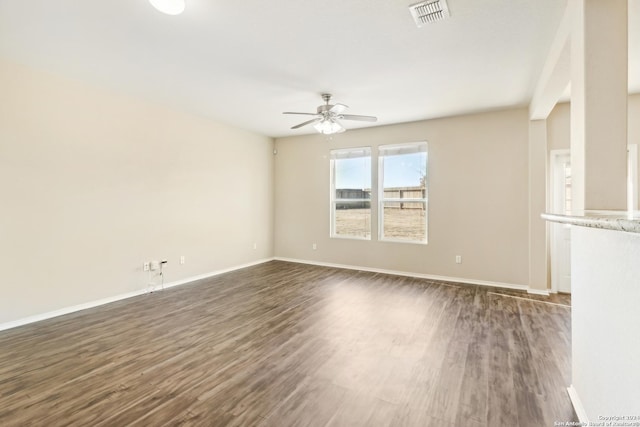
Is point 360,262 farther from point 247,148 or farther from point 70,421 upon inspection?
point 70,421

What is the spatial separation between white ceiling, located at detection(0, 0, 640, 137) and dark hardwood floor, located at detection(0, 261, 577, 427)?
277 cm

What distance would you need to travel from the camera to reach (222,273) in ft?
17.9

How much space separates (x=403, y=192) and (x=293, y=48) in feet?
11.4

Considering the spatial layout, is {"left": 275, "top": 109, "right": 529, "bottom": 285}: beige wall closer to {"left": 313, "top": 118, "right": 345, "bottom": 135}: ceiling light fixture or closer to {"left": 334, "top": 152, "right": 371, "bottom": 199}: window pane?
{"left": 334, "top": 152, "right": 371, "bottom": 199}: window pane

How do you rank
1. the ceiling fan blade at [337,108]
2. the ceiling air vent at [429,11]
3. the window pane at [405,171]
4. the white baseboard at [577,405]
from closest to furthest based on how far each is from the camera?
1. the white baseboard at [577,405]
2. the ceiling air vent at [429,11]
3. the ceiling fan blade at [337,108]
4. the window pane at [405,171]

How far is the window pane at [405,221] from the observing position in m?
5.32

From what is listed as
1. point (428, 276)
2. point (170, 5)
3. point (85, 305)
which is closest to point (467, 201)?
point (428, 276)

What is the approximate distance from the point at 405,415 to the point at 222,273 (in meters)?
4.37

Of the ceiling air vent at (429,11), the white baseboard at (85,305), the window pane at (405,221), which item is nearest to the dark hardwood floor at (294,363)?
the white baseboard at (85,305)

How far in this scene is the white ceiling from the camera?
2.23 meters

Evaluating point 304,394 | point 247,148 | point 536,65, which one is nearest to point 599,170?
point 536,65

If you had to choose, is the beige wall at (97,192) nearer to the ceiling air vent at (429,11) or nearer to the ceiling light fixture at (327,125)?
the ceiling light fixture at (327,125)

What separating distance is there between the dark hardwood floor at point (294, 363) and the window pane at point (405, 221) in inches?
60.3

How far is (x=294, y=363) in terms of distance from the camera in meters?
2.39
